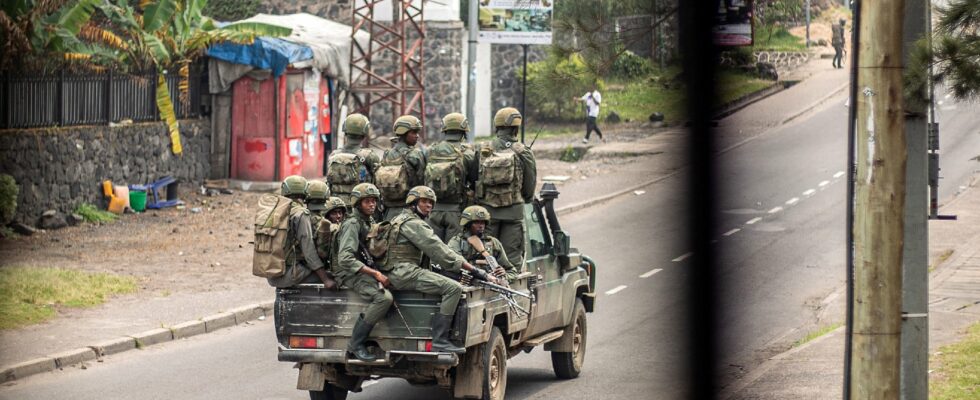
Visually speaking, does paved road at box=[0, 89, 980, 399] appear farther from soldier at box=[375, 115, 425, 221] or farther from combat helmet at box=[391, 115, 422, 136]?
combat helmet at box=[391, 115, 422, 136]

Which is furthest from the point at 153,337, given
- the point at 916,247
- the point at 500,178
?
the point at 916,247

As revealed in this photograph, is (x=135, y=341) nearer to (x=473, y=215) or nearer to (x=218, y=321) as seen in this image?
(x=218, y=321)

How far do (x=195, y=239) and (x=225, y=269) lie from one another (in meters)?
2.66

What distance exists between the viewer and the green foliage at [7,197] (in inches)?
831

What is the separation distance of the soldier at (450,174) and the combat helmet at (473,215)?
0.72 metres

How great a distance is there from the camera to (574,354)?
14.0 metres

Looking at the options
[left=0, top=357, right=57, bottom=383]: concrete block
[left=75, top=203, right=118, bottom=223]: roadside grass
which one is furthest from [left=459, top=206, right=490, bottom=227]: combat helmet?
[left=75, top=203, right=118, bottom=223]: roadside grass

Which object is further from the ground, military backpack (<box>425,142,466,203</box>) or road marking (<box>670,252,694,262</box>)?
military backpack (<box>425,142,466,203</box>)

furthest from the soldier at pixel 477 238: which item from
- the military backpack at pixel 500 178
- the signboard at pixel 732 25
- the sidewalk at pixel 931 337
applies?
Answer: the signboard at pixel 732 25

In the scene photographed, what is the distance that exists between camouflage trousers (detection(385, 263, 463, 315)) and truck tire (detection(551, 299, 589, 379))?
2760 millimetres

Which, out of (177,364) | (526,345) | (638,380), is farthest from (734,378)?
(177,364)

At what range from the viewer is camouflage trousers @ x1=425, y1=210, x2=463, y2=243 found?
12.9 meters

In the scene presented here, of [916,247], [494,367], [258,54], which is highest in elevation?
[258,54]

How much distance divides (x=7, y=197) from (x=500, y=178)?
1124 centimetres
